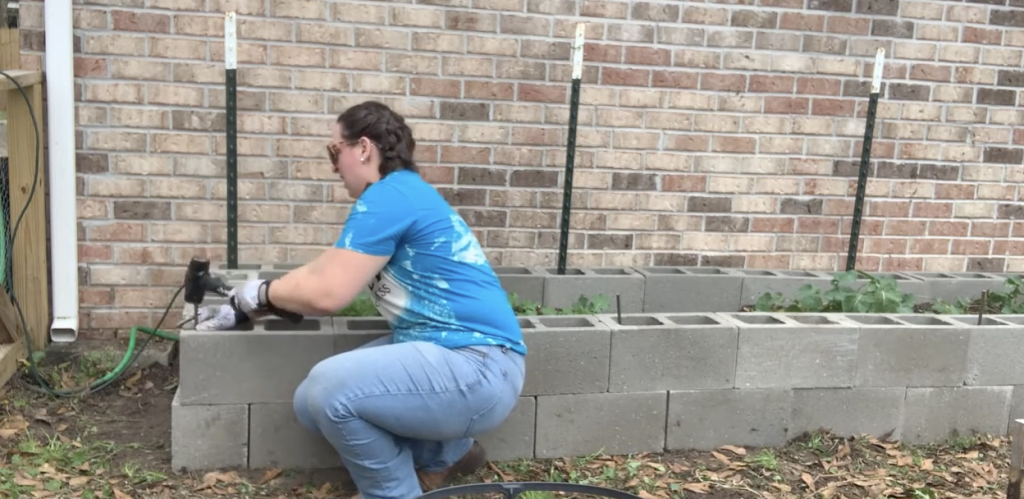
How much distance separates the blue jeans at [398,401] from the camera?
8.65 ft

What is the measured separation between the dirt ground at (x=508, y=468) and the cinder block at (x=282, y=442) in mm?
39

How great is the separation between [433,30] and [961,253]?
339 centimetres

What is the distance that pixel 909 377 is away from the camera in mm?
3615

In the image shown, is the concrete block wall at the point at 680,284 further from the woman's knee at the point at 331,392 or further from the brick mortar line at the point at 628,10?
the woman's knee at the point at 331,392

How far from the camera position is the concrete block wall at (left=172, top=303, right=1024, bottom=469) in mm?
3051

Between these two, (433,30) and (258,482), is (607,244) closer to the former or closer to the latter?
(433,30)

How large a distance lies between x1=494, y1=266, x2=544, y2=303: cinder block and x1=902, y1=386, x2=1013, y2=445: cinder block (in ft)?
5.67

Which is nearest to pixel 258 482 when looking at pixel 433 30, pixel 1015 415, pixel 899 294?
pixel 433 30

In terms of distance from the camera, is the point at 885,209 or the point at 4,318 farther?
the point at 885,209

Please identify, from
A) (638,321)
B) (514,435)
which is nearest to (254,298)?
(514,435)

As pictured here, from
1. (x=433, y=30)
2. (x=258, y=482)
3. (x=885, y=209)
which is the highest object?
(x=433, y=30)

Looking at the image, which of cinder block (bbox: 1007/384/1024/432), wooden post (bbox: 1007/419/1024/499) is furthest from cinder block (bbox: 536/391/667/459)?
cinder block (bbox: 1007/384/1024/432)

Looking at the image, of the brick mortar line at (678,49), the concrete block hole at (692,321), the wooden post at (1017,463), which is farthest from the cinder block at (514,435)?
the brick mortar line at (678,49)

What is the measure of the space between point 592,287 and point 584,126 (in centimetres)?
86
